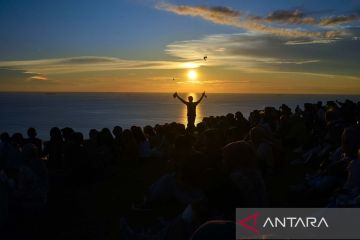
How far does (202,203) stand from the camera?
192 inches

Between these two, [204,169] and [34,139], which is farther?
[34,139]

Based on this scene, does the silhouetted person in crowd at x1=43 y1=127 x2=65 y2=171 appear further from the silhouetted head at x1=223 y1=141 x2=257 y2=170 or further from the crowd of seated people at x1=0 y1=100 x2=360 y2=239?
the silhouetted head at x1=223 y1=141 x2=257 y2=170

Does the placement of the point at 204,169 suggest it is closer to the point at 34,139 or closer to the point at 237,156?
the point at 237,156

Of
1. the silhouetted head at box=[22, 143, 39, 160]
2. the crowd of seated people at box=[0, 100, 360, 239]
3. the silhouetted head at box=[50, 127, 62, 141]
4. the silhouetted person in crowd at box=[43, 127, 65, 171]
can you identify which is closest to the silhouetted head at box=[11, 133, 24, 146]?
the crowd of seated people at box=[0, 100, 360, 239]

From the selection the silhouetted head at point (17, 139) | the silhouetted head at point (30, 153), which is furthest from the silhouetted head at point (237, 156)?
the silhouetted head at point (17, 139)

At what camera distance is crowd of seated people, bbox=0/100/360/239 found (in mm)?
4840

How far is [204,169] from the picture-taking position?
5250 millimetres

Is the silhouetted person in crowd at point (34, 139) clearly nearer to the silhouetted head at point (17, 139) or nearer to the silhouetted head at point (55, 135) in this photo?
the silhouetted head at point (17, 139)

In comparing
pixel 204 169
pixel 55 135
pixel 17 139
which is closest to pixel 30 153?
pixel 204 169

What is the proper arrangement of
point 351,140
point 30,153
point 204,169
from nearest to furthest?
point 204,169, point 351,140, point 30,153

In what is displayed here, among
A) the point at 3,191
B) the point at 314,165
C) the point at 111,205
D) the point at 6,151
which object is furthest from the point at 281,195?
the point at 6,151

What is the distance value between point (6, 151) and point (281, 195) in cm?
624

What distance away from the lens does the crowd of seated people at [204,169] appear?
4840 mm

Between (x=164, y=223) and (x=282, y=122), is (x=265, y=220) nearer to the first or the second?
(x=164, y=223)
